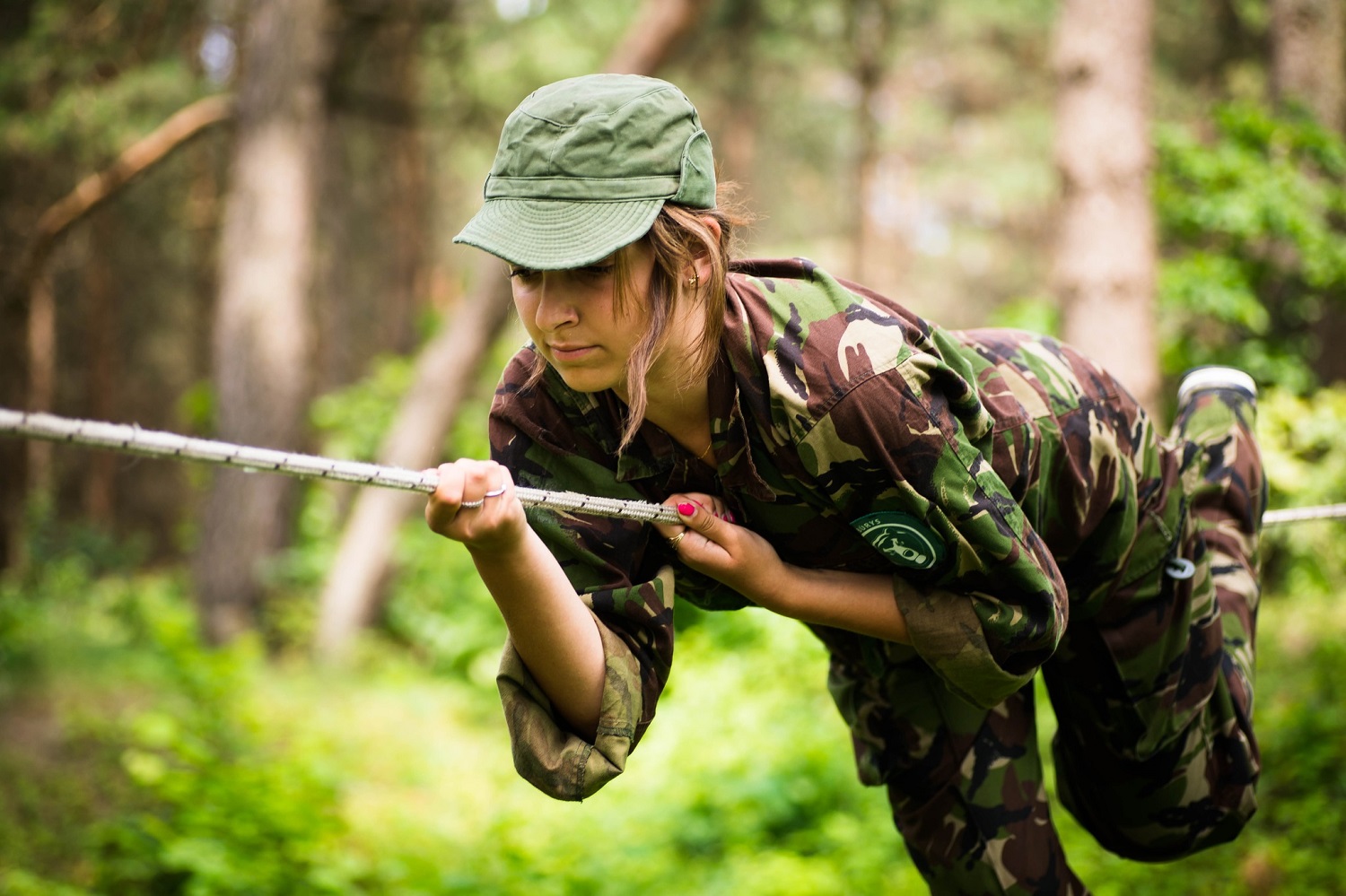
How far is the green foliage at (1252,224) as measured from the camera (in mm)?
5750

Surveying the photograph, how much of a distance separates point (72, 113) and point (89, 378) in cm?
632

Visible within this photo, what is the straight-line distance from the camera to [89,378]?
14.4m

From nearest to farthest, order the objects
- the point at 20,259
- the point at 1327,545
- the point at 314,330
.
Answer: the point at 1327,545
the point at 314,330
the point at 20,259

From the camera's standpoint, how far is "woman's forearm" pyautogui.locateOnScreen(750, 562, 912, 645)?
2.02 metres

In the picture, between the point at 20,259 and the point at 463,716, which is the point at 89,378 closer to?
the point at 20,259

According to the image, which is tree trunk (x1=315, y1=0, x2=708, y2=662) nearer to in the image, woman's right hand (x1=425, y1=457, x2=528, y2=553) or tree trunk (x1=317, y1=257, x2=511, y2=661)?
tree trunk (x1=317, y1=257, x2=511, y2=661)

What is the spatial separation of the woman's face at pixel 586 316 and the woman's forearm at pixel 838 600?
0.53 m

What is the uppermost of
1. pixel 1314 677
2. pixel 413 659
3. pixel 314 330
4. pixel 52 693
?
pixel 314 330

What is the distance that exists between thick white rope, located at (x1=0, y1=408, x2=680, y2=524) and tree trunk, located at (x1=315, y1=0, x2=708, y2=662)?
6.48 metres

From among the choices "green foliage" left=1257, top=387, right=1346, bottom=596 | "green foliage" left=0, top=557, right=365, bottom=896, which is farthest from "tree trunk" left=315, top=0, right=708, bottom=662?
"green foliage" left=1257, top=387, right=1346, bottom=596

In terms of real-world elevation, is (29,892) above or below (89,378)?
above

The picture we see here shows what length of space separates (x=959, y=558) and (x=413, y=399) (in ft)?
22.0

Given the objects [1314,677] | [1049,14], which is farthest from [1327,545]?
[1049,14]

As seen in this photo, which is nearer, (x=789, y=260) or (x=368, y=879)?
(x=789, y=260)
